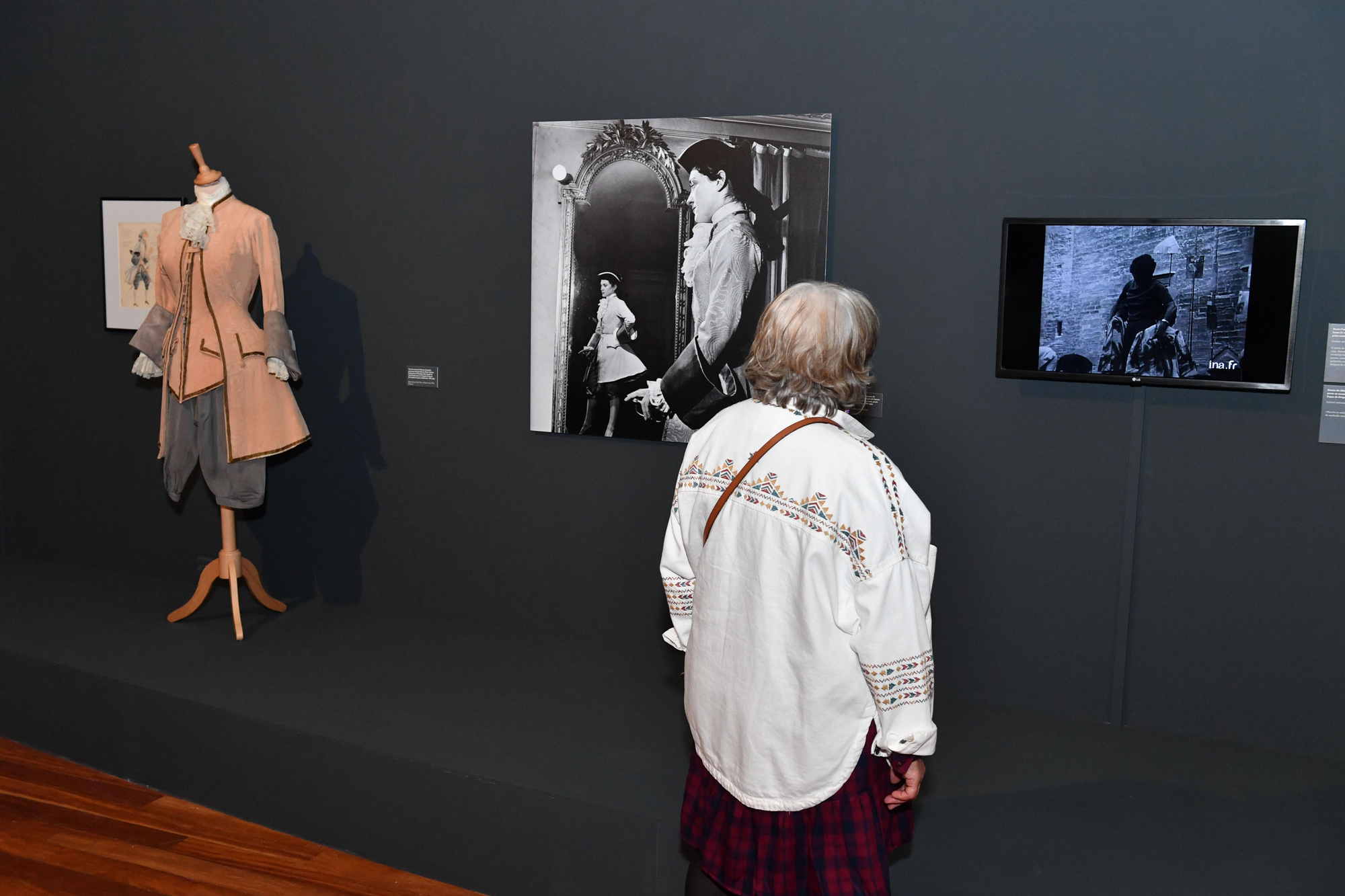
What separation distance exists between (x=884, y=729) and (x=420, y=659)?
2.21 meters

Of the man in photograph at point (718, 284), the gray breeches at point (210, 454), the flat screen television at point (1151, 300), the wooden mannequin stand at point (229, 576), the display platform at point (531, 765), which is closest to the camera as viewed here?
the display platform at point (531, 765)

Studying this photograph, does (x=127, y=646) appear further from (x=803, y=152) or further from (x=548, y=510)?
(x=803, y=152)

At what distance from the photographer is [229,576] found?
12.2 ft

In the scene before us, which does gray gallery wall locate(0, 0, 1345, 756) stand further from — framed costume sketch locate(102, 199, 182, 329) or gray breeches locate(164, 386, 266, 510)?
gray breeches locate(164, 386, 266, 510)

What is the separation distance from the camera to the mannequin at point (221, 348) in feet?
11.4

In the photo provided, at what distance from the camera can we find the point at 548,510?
147 inches

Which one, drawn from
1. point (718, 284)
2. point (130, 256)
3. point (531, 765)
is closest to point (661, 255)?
point (718, 284)

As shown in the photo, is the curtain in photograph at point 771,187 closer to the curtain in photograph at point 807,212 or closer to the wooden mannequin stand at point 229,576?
the curtain in photograph at point 807,212

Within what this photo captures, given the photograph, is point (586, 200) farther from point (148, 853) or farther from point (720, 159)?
point (148, 853)

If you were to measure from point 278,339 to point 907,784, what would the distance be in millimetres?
2556

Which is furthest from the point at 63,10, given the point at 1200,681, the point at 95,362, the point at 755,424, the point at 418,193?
the point at 1200,681

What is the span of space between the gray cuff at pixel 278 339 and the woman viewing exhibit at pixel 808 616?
2.09m

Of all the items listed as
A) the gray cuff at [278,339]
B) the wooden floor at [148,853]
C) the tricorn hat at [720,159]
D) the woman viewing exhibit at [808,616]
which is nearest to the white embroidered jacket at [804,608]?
the woman viewing exhibit at [808,616]

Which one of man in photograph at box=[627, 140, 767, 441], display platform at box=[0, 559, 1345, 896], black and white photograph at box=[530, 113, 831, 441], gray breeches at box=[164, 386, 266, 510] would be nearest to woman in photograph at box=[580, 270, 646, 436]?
black and white photograph at box=[530, 113, 831, 441]
